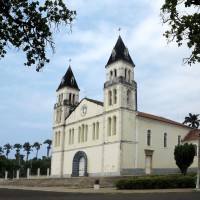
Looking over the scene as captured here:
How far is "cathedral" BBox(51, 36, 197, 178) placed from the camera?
1665 inches

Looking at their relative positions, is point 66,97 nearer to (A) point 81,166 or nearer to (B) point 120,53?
Result: (A) point 81,166

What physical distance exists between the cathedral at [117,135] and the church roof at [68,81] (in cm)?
492

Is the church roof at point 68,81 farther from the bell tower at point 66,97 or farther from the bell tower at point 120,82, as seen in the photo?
the bell tower at point 120,82

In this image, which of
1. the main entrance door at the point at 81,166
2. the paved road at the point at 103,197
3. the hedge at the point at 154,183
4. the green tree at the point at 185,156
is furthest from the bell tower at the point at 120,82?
the paved road at the point at 103,197

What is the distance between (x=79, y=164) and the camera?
4881 centimetres

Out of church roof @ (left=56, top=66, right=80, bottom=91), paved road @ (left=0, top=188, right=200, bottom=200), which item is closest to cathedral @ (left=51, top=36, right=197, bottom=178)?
church roof @ (left=56, top=66, right=80, bottom=91)

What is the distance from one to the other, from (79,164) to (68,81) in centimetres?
1374

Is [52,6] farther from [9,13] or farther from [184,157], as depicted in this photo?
[184,157]

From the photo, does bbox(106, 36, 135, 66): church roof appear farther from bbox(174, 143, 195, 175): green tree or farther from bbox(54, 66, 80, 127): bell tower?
bbox(174, 143, 195, 175): green tree

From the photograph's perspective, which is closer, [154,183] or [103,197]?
[103,197]

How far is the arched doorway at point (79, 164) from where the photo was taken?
156 feet

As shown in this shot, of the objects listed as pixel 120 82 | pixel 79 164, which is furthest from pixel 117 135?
pixel 79 164

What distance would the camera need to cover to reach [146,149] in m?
44.1

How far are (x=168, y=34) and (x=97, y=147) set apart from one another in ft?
114
